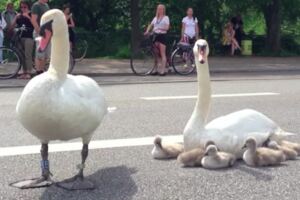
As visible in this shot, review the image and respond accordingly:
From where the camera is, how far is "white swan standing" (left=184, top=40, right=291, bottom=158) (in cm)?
652

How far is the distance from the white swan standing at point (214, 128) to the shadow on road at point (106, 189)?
777 mm

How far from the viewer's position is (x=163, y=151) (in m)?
6.89

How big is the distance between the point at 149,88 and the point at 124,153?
7111 mm

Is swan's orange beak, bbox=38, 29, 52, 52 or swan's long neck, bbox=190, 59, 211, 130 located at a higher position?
swan's orange beak, bbox=38, 29, 52, 52

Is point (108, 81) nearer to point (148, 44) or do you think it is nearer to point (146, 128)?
point (148, 44)

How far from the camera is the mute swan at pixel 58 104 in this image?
17.5ft

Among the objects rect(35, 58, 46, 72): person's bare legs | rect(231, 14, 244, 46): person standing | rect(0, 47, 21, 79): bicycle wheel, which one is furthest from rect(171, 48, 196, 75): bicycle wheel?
rect(231, 14, 244, 46): person standing

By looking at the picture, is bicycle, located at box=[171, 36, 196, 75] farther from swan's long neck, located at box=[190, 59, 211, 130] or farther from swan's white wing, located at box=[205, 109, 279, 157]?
swan's long neck, located at box=[190, 59, 211, 130]

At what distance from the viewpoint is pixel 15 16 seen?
55.2ft

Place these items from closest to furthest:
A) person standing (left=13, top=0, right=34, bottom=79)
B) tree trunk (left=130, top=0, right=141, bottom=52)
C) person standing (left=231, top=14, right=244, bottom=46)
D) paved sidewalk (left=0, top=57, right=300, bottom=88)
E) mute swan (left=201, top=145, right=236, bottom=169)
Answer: mute swan (left=201, top=145, right=236, bottom=169), person standing (left=13, top=0, right=34, bottom=79), paved sidewalk (left=0, top=57, right=300, bottom=88), tree trunk (left=130, top=0, right=141, bottom=52), person standing (left=231, top=14, right=244, bottom=46)

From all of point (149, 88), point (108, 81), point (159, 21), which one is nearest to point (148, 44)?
point (159, 21)

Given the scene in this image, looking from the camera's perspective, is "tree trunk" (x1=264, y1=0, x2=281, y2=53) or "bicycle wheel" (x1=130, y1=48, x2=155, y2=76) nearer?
"bicycle wheel" (x1=130, y1=48, x2=155, y2=76)

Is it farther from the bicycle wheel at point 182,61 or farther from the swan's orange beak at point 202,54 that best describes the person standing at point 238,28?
the swan's orange beak at point 202,54

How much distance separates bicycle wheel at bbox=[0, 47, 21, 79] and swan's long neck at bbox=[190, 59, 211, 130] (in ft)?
32.9
